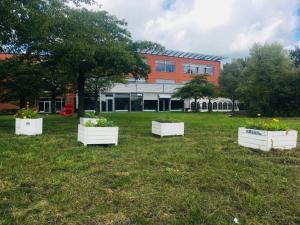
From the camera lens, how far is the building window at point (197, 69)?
66688 millimetres

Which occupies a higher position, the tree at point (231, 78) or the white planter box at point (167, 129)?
the tree at point (231, 78)

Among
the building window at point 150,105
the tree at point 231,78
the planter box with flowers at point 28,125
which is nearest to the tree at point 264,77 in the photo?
the tree at point 231,78

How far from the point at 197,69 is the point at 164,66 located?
7.45 metres

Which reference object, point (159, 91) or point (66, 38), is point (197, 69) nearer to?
point (159, 91)

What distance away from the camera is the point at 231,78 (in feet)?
167

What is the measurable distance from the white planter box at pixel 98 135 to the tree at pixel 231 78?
4090cm

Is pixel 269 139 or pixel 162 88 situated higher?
pixel 162 88

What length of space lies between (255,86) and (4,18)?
2743 cm

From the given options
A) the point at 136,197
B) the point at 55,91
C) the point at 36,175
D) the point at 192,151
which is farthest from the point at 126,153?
the point at 55,91

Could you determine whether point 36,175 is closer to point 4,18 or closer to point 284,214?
point 284,214

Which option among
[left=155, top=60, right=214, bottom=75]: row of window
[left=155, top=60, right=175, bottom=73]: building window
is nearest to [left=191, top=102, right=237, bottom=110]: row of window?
[left=155, top=60, right=214, bottom=75]: row of window

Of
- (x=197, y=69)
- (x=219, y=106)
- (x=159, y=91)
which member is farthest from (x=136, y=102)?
(x=197, y=69)

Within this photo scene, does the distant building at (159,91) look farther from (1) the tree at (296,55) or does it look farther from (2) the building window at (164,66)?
(1) the tree at (296,55)

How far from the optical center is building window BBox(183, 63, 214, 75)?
6669 centimetres
